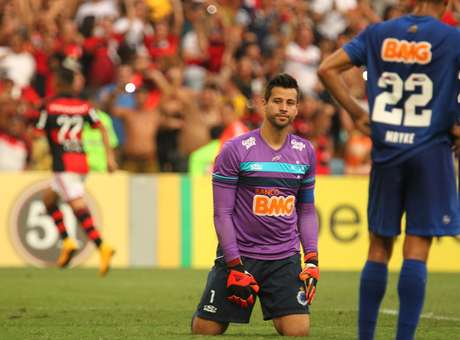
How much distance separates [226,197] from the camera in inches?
328

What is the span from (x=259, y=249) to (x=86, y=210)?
23.2ft

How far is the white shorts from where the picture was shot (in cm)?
1547

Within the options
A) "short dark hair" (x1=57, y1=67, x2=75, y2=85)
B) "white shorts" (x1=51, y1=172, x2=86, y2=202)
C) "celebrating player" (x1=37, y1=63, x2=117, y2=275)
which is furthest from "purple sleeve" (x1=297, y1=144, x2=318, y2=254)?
"short dark hair" (x1=57, y1=67, x2=75, y2=85)

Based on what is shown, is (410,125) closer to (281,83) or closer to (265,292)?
(281,83)

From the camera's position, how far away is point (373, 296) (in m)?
6.68

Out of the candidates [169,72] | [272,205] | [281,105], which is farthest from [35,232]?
[281,105]

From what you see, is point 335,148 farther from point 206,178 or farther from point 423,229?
point 423,229

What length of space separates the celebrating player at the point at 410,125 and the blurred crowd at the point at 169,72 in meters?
10.4

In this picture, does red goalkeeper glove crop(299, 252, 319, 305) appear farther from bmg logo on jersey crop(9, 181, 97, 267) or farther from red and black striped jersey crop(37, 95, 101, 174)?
bmg logo on jersey crop(9, 181, 97, 267)

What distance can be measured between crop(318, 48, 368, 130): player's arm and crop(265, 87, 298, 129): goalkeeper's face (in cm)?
169

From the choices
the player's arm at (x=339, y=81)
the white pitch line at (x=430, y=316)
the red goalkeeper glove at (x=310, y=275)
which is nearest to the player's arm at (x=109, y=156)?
the white pitch line at (x=430, y=316)

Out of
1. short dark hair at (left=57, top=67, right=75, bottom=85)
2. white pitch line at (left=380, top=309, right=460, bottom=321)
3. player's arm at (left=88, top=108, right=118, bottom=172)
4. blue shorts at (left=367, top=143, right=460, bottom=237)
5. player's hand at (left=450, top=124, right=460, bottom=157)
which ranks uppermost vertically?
player's hand at (left=450, top=124, right=460, bottom=157)

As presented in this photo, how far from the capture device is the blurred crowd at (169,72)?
59.2 feet

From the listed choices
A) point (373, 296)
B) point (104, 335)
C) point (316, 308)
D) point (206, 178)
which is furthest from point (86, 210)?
point (373, 296)
